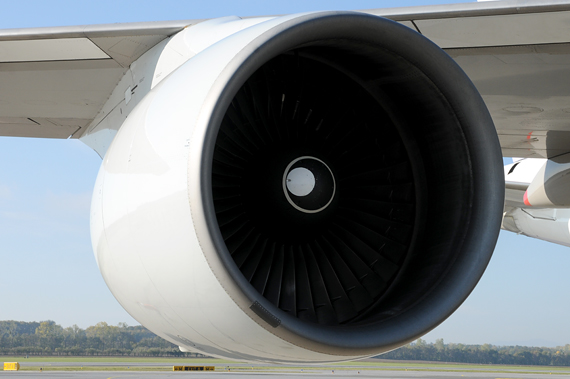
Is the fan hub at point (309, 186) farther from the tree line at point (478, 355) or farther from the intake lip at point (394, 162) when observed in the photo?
the tree line at point (478, 355)

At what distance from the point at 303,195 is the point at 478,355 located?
58.1 m

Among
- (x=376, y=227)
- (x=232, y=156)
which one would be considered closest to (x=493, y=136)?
(x=376, y=227)

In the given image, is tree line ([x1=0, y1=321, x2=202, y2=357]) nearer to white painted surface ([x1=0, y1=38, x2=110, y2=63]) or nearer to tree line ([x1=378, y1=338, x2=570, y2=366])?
tree line ([x1=378, y1=338, x2=570, y2=366])

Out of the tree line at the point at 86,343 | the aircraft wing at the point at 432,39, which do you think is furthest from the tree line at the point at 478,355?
the aircraft wing at the point at 432,39

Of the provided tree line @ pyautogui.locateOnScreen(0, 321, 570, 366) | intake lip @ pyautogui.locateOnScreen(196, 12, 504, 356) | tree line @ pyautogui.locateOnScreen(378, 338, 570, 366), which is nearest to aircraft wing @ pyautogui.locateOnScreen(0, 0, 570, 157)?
intake lip @ pyautogui.locateOnScreen(196, 12, 504, 356)

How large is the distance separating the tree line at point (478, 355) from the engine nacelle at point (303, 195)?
175 ft

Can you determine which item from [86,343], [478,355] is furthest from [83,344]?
[478,355]

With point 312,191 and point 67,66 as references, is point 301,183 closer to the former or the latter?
point 312,191

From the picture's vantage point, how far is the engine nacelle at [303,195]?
6.33 ft

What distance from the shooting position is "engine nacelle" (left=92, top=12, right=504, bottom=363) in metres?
1.93

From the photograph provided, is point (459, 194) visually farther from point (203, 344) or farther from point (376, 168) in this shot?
point (203, 344)

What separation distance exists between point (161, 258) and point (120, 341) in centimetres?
4218

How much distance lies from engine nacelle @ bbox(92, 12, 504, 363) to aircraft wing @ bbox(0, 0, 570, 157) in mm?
453

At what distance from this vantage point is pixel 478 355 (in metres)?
54.9
